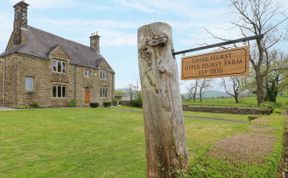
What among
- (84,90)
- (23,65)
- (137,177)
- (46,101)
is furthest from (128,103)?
(137,177)

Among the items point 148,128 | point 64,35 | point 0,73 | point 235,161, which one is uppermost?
point 64,35

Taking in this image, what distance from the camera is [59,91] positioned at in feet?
→ 89.0

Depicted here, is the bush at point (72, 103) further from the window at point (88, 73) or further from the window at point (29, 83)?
the window at point (29, 83)

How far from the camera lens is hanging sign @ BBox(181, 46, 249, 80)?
2.84 metres

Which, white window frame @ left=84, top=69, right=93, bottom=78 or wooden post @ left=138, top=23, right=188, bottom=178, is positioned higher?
white window frame @ left=84, top=69, right=93, bottom=78

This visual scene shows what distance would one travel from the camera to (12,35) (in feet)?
84.8

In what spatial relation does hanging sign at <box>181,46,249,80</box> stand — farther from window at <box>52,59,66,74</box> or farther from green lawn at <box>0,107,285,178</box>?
window at <box>52,59,66,74</box>

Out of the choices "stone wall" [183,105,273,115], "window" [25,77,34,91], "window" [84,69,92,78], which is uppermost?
"window" [84,69,92,78]

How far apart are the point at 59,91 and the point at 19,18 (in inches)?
377

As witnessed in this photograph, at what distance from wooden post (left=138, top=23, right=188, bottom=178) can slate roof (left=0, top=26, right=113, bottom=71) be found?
928 inches

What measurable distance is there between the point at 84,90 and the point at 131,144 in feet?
82.1

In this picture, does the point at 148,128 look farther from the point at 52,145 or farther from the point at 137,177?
the point at 52,145

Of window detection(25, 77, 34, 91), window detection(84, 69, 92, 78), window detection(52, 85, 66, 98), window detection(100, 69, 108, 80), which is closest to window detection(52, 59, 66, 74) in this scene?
window detection(52, 85, 66, 98)

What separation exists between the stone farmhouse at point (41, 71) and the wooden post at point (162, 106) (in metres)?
23.3
